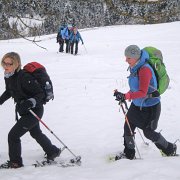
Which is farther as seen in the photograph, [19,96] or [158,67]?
[19,96]

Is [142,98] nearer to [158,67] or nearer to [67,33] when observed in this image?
[158,67]

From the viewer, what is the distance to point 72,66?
54.7 feet

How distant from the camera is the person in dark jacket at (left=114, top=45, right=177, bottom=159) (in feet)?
17.3

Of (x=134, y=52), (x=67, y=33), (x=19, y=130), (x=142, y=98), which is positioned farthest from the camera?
(x=67, y=33)

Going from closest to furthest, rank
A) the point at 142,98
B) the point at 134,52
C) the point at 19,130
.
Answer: the point at 134,52
the point at 142,98
the point at 19,130

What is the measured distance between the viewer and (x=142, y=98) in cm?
551

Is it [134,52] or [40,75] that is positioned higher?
[134,52]

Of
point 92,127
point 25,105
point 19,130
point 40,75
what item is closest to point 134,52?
point 40,75

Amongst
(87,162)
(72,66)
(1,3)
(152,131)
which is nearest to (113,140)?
(87,162)

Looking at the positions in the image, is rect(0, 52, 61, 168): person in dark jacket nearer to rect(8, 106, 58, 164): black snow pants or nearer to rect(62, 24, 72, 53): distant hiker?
rect(8, 106, 58, 164): black snow pants

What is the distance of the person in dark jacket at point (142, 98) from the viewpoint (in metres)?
5.27

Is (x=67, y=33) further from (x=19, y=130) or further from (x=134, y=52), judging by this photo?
(x=134, y=52)

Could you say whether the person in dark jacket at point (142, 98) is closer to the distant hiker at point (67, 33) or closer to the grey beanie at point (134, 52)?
the grey beanie at point (134, 52)

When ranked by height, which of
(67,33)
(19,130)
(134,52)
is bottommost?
(19,130)
